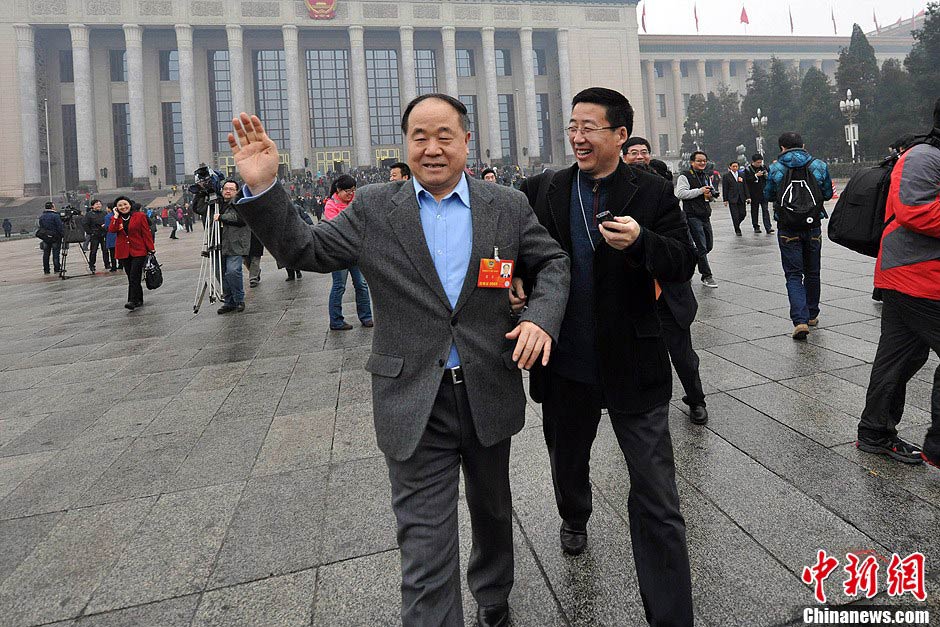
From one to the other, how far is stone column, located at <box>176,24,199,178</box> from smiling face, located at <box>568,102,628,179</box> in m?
50.5

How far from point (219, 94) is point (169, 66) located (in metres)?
4.70

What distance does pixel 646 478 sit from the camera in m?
1.94

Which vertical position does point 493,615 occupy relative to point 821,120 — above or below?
below

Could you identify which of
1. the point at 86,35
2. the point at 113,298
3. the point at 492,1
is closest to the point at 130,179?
the point at 86,35

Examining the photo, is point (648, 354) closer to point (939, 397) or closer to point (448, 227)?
point (448, 227)

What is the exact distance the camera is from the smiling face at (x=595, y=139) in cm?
206

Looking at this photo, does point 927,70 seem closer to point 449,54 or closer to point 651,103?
point 651,103

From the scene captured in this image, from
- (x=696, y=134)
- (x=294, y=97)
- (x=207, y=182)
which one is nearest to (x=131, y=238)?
(x=207, y=182)

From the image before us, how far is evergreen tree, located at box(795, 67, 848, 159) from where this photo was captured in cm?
3906

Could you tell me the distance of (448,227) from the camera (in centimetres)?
185

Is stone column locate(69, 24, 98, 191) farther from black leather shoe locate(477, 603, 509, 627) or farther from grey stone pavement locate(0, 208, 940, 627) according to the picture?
black leather shoe locate(477, 603, 509, 627)

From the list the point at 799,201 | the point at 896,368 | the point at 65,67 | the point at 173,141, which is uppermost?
the point at 65,67

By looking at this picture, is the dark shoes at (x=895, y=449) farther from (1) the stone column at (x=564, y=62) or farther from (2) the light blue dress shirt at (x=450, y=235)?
(1) the stone column at (x=564, y=62)

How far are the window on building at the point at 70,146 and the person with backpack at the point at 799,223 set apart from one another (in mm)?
56200
